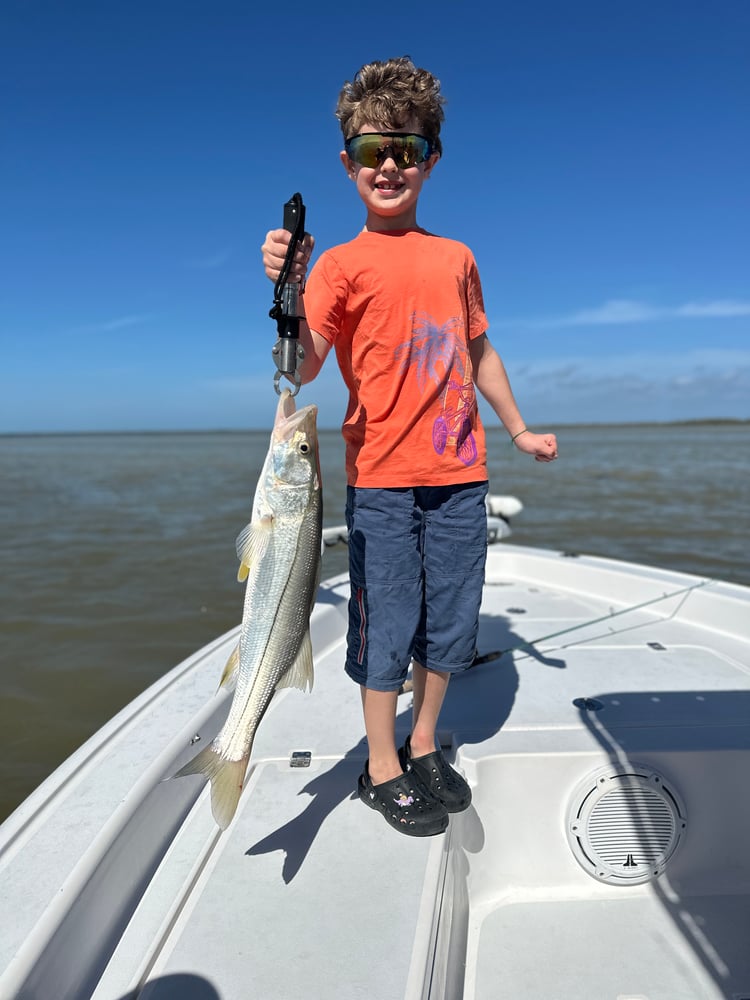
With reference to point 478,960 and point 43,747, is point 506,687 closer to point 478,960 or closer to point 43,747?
point 478,960

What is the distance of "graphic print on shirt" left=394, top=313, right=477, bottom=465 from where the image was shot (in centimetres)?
242

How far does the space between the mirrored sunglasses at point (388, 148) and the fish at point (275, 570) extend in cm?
100

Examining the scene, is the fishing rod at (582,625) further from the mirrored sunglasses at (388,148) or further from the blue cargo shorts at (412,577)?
the mirrored sunglasses at (388,148)

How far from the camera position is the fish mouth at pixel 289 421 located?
195 cm

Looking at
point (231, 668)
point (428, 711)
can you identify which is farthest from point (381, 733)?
point (231, 668)

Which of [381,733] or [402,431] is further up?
[402,431]

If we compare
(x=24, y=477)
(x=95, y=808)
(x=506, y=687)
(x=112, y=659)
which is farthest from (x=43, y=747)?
(x=24, y=477)

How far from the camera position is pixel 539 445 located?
9.10 ft

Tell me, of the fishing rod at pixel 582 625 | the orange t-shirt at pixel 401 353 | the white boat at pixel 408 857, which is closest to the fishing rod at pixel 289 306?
the orange t-shirt at pixel 401 353

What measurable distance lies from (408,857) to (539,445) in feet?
5.34

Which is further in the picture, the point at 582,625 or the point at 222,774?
the point at 582,625

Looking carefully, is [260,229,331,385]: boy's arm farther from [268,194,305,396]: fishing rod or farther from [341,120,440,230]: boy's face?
[341,120,440,230]: boy's face

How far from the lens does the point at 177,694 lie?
119 inches

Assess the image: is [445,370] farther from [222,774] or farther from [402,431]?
[222,774]
